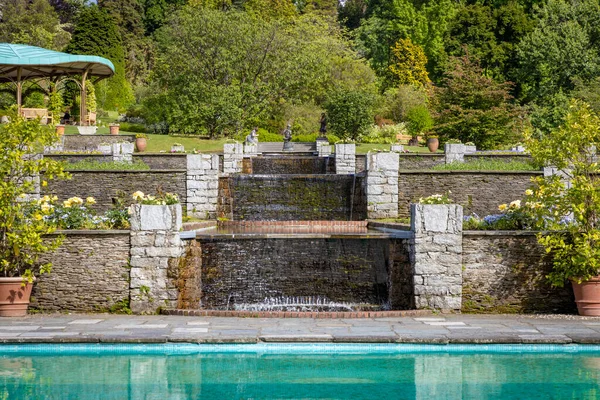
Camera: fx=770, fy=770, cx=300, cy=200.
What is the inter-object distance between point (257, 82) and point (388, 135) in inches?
262

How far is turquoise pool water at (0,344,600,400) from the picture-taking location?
7543 millimetres

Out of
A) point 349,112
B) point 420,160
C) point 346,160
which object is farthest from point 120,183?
point 349,112

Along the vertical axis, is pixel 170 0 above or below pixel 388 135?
above

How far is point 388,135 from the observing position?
3434 cm

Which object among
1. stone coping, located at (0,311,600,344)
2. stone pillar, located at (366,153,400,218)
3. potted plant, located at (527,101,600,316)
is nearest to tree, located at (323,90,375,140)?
stone pillar, located at (366,153,400,218)

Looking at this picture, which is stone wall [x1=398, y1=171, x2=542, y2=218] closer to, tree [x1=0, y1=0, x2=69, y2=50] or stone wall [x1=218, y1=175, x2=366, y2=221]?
stone wall [x1=218, y1=175, x2=366, y2=221]

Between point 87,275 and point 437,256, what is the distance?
209 inches

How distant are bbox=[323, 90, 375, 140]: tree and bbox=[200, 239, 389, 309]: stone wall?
Answer: 17.2m

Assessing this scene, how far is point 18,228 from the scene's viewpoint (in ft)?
37.4

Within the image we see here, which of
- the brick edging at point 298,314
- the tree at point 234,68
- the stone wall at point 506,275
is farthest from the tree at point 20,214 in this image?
the tree at point 234,68

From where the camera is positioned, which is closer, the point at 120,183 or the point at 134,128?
the point at 120,183

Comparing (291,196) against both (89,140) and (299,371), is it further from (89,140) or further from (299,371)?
(89,140)

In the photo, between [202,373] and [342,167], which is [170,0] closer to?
[342,167]

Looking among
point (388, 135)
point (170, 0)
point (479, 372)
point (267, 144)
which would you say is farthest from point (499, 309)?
point (170, 0)
